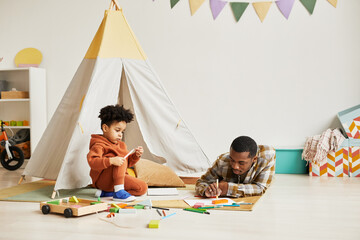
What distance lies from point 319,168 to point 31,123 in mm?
2849

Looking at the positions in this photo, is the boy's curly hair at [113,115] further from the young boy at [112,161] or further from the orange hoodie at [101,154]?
the orange hoodie at [101,154]

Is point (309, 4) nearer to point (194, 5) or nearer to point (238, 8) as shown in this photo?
point (238, 8)

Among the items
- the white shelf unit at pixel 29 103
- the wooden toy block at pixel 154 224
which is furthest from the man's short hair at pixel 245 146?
the white shelf unit at pixel 29 103

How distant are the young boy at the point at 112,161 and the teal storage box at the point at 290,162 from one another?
5.50 ft

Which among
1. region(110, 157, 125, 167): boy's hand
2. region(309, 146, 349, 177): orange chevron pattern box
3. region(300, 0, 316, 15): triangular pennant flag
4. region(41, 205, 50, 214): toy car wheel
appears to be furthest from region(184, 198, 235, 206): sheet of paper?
region(300, 0, 316, 15): triangular pennant flag

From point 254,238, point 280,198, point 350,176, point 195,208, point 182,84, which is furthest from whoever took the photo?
point 182,84

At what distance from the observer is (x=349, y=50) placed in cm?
424

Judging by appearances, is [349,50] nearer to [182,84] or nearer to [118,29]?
[182,84]

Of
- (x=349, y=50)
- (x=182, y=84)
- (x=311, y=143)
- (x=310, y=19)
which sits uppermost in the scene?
(x=310, y=19)

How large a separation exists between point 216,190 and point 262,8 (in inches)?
91.9

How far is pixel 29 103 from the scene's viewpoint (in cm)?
477

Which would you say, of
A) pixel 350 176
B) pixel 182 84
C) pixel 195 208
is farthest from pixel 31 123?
pixel 350 176

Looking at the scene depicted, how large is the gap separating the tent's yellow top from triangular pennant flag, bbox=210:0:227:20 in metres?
1.23

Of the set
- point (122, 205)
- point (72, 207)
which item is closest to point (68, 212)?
point (72, 207)
